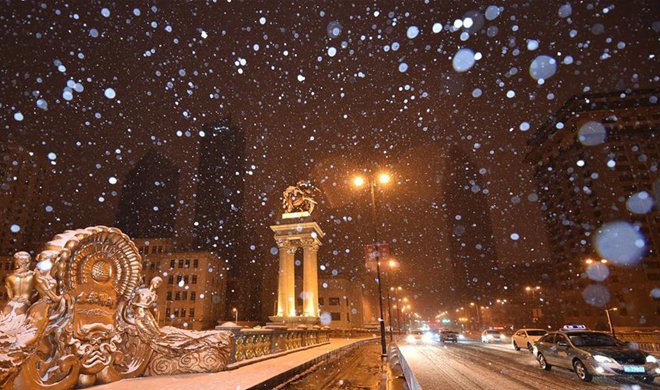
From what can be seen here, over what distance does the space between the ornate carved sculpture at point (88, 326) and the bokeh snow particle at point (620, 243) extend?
85.6 meters

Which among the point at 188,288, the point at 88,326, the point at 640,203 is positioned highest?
the point at 640,203

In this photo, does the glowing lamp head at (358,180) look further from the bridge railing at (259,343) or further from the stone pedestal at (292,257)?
the stone pedestal at (292,257)

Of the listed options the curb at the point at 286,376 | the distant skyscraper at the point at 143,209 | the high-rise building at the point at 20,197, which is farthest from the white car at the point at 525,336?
the distant skyscraper at the point at 143,209

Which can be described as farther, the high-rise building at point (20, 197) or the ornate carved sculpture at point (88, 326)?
the high-rise building at point (20, 197)

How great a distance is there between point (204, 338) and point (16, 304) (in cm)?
434

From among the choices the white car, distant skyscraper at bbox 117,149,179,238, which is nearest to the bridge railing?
the white car

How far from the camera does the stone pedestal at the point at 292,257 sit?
28109mm

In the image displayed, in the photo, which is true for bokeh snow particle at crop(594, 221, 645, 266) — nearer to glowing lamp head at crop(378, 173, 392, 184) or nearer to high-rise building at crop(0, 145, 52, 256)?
glowing lamp head at crop(378, 173, 392, 184)

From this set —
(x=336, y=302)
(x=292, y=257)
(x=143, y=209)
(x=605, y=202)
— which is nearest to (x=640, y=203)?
(x=605, y=202)

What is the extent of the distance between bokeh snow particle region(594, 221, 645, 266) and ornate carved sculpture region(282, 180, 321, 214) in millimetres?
70930

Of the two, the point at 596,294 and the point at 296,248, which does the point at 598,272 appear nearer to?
the point at 596,294

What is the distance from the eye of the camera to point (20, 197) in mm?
94000

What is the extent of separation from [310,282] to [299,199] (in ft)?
22.3

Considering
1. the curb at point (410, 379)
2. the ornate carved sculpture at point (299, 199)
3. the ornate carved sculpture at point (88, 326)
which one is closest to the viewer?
the curb at point (410, 379)
